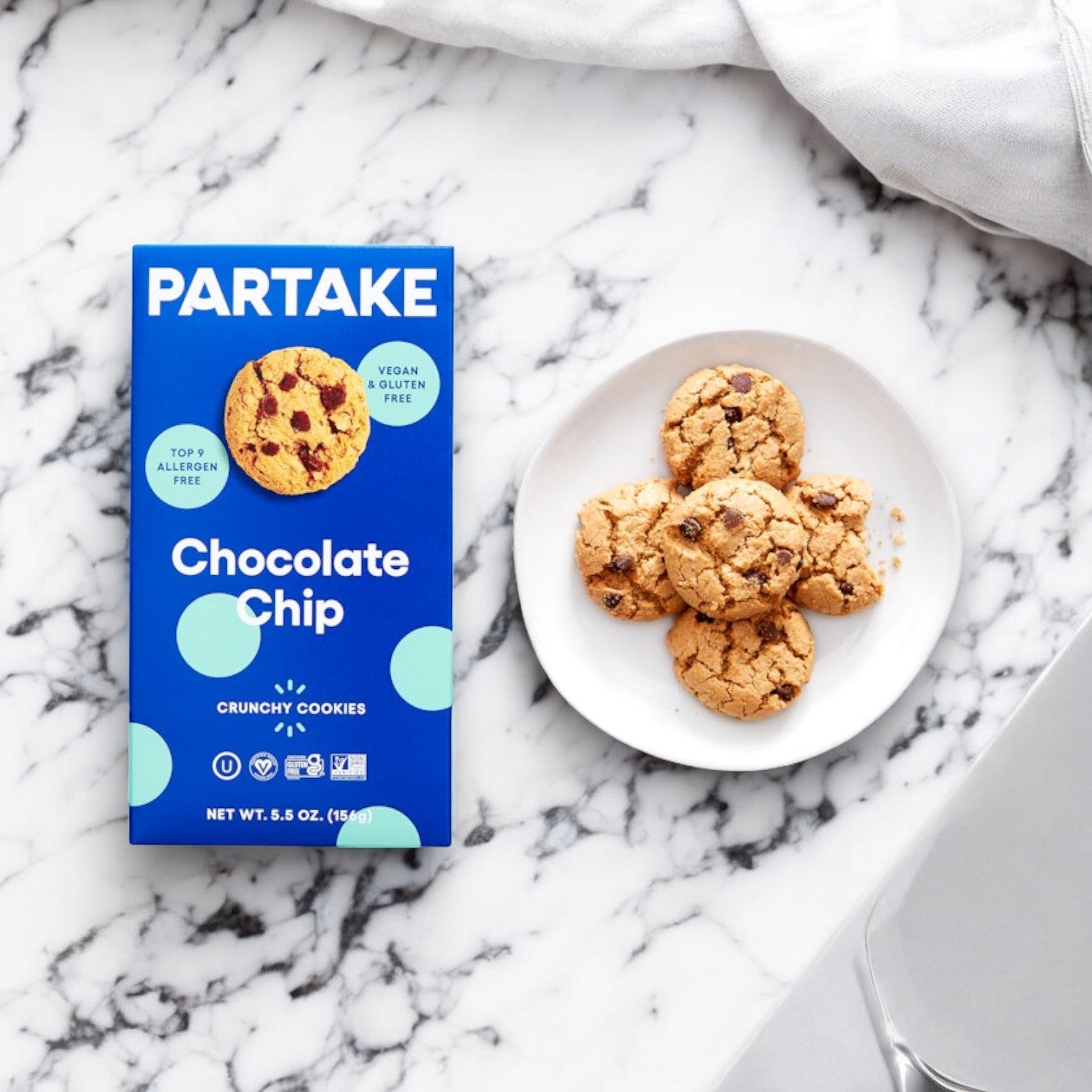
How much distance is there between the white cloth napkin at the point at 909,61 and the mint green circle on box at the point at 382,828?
0.65 metres

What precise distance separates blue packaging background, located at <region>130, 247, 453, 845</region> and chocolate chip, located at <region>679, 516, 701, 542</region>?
0.63 ft

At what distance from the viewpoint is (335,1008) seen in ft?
3.25

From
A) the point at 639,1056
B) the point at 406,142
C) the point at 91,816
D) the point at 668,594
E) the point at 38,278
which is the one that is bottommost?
the point at 639,1056

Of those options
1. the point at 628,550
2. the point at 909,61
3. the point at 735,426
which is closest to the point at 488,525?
the point at 628,550

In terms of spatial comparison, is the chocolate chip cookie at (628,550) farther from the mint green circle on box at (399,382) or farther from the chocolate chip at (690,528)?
the mint green circle on box at (399,382)

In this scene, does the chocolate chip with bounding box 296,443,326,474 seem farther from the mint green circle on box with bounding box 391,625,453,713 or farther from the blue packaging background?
the mint green circle on box with bounding box 391,625,453,713

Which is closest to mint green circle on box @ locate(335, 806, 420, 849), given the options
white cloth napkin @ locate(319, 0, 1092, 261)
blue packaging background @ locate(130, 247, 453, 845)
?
blue packaging background @ locate(130, 247, 453, 845)

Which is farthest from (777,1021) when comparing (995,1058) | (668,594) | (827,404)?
(827,404)

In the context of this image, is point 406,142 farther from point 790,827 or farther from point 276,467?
point 790,827

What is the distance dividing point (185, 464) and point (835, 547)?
0.54 m

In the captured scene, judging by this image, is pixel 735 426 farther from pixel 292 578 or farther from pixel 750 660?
pixel 292 578

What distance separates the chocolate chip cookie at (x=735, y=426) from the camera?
36.8 inches

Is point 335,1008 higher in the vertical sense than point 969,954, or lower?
lower

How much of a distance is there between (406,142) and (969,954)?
2.61ft
